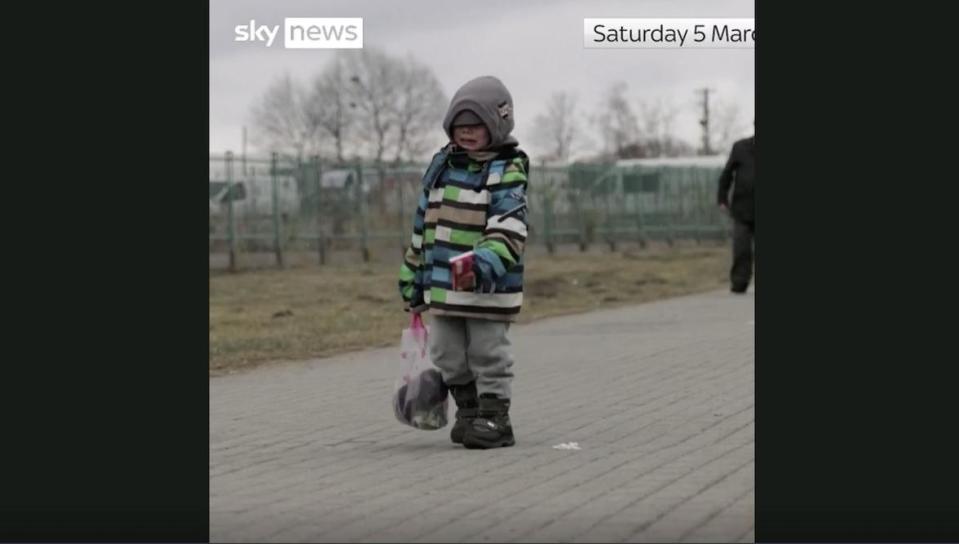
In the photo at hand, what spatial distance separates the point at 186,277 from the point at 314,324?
9.56 m

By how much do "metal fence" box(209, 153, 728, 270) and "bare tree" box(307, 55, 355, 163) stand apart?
41.0 feet

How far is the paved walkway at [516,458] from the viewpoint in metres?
5.38

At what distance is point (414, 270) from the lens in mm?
7406

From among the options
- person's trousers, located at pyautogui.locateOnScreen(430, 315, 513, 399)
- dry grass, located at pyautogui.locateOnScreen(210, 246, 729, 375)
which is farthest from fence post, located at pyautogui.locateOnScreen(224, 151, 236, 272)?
person's trousers, located at pyautogui.locateOnScreen(430, 315, 513, 399)

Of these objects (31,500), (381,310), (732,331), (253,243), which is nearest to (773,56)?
(31,500)

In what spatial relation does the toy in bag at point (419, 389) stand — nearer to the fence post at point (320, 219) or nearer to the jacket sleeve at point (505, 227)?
the jacket sleeve at point (505, 227)

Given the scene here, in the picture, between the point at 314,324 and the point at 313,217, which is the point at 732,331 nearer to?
the point at 314,324

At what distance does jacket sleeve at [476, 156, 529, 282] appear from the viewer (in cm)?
697

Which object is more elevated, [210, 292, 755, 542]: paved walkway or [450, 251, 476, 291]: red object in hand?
[450, 251, 476, 291]: red object in hand

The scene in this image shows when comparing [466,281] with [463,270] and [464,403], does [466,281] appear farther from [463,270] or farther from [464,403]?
[464,403]

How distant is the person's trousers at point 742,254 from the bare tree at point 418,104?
27.3 feet

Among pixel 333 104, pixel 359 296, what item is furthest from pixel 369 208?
pixel 333 104

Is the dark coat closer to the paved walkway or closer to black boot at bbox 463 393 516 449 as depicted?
the paved walkway

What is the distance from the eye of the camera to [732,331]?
13195mm
